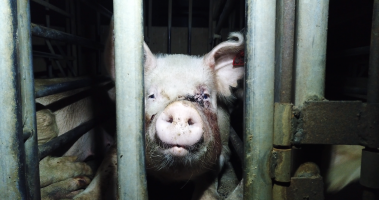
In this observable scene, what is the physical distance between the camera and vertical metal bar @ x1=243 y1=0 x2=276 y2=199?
1.01 metres

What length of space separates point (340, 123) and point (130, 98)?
818 millimetres

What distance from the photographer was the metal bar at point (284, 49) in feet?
3.32

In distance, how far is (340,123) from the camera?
97cm

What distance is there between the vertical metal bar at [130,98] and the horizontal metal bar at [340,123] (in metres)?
0.65

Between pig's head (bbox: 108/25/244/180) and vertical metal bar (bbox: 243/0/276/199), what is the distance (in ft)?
1.67

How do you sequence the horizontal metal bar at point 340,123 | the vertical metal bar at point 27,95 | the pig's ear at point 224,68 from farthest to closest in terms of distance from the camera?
the pig's ear at point 224,68, the vertical metal bar at point 27,95, the horizontal metal bar at point 340,123

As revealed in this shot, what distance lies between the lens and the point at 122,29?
99 centimetres

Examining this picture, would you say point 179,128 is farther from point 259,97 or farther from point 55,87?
point 55,87

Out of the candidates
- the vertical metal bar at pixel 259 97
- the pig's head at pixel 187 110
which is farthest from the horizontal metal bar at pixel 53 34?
the vertical metal bar at pixel 259 97

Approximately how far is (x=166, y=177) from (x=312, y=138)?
140 cm

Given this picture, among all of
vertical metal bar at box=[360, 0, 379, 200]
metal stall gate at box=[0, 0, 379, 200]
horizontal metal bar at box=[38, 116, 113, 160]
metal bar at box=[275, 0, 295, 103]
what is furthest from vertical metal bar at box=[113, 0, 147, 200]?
vertical metal bar at box=[360, 0, 379, 200]

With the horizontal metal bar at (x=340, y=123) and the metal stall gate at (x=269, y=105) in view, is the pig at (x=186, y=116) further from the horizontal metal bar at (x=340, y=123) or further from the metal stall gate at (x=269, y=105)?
the horizontal metal bar at (x=340, y=123)

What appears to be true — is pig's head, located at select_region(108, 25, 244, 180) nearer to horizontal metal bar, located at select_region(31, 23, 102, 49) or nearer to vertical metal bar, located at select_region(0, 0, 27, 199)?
horizontal metal bar, located at select_region(31, 23, 102, 49)

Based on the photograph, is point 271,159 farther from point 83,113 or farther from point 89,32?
point 89,32
